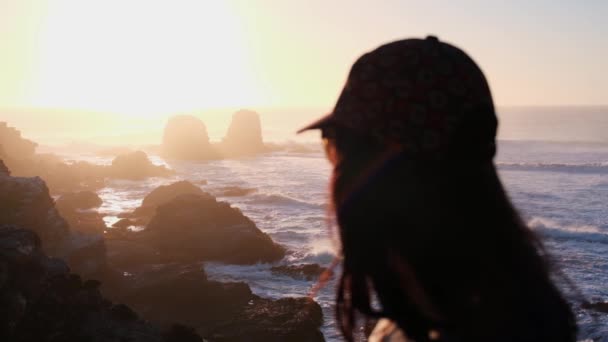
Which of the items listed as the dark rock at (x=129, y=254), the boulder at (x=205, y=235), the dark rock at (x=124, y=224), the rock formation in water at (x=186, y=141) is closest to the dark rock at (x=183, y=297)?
the dark rock at (x=129, y=254)

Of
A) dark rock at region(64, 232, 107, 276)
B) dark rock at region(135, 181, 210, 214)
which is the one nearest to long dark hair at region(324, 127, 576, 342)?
dark rock at region(64, 232, 107, 276)

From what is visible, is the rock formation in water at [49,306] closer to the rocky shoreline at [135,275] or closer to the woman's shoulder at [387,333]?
the rocky shoreline at [135,275]

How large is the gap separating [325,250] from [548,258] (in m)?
18.4

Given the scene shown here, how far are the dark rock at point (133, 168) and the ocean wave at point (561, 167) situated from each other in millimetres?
32066

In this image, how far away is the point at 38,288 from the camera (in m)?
7.14

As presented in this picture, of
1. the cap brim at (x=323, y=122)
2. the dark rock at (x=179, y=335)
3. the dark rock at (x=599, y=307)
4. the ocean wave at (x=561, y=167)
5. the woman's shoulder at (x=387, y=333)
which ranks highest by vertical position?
the cap brim at (x=323, y=122)

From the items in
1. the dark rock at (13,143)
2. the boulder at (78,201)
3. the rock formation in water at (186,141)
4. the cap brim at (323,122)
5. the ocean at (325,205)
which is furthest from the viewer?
the rock formation in water at (186,141)

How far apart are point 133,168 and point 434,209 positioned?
48910mm

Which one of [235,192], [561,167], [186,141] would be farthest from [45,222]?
[186,141]

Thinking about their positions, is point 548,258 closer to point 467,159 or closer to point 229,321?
point 467,159

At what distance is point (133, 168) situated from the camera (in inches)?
1874

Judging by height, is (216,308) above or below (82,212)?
above

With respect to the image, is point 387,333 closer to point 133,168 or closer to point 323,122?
point 323,122

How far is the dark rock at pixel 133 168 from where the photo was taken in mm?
46656
